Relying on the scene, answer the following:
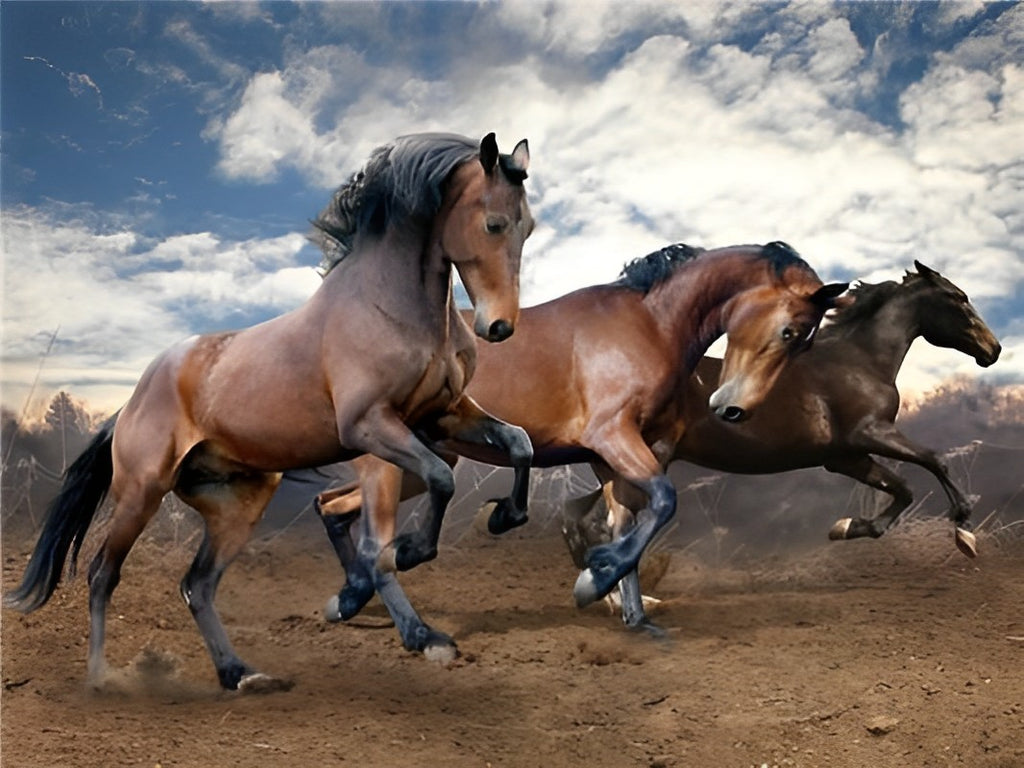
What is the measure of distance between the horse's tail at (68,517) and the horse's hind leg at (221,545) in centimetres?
A: 49

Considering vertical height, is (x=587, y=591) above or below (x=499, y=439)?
below

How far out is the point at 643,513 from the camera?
4.71 metres

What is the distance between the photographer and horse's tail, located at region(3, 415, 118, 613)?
14.4 ft

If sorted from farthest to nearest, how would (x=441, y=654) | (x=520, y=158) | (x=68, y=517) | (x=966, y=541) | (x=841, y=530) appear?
1. (x=841, y=530)
2. (x=966, y=541)
3. (x=441, y=654)
4. (x=68, y=517)
5. (x=520, y=158)

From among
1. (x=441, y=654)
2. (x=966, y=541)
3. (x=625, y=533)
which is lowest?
(x=441, y=654)

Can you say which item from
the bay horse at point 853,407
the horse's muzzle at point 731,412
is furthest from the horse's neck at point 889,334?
the horse's muzzle at point 731,412

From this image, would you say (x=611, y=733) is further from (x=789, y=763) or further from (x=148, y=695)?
(x=148, y=695)

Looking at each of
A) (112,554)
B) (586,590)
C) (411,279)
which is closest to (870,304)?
(586,590)

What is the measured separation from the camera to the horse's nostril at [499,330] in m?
3.41

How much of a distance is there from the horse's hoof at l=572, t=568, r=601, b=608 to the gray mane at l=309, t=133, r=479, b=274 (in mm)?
1602

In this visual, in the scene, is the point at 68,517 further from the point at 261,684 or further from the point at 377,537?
the point at 377,537

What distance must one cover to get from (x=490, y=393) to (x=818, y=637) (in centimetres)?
195

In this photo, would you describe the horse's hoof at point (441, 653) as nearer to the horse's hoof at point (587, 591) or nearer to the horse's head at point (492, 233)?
the horse's hoof at point (587, 591)

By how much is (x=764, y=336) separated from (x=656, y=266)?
0.83 metres
